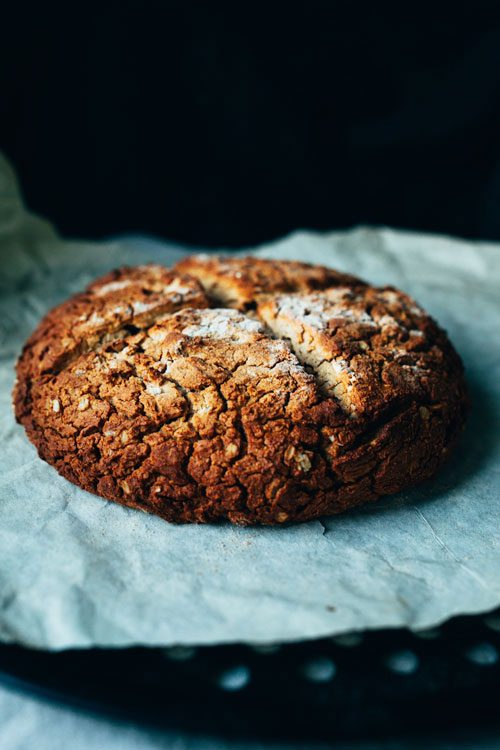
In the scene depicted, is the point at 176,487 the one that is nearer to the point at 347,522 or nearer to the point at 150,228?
the point at 347,522

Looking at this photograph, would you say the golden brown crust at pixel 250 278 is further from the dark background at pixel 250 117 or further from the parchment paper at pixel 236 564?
the dark background at pixel 250 117

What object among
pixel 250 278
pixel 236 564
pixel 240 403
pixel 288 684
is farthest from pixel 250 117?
pixel 288 684

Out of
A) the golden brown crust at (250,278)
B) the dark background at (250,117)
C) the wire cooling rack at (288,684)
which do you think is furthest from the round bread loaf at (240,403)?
the dark background at (250,117)

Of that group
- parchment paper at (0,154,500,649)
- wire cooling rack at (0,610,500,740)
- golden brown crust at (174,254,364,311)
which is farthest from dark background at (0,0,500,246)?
wire cooling rack at (0,610,500,740)

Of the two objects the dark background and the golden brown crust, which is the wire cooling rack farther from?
the dark background

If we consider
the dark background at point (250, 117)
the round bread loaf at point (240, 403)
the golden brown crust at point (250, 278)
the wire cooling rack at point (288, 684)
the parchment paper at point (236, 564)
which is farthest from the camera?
the dark background at point (250, 117)
